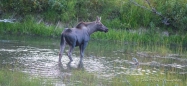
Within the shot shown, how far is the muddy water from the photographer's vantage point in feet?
46.8

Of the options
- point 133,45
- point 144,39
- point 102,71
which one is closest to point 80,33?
point 102,71

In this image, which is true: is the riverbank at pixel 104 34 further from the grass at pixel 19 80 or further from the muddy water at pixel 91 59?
the grass at pixel 19 80

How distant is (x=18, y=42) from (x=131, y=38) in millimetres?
6218

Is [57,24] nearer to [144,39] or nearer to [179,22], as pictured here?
[144,39]

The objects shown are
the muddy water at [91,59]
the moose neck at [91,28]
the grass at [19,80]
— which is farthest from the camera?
the moose neck at [91,28]

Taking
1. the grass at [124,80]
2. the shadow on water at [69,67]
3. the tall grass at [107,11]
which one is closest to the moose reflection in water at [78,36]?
the shadow on water at [69,67]

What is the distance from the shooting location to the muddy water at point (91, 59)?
14258 mm

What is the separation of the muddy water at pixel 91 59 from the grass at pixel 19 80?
516 millimetres

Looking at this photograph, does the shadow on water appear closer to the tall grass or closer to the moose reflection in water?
the moose reflection in water

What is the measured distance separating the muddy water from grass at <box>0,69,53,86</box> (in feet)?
1.69

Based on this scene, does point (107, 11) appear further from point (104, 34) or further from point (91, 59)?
point (91, 59)

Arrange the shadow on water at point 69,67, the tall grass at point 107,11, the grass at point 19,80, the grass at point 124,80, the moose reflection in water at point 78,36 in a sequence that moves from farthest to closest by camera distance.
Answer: the tall grass at point 107,11
the moose reflection in water at point 78,36
the shadow on water at point 69,67
the grass at point 124,80
the grass at point 19,80

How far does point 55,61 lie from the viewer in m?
15.8

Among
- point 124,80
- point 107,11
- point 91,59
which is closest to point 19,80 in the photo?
point 124,80
